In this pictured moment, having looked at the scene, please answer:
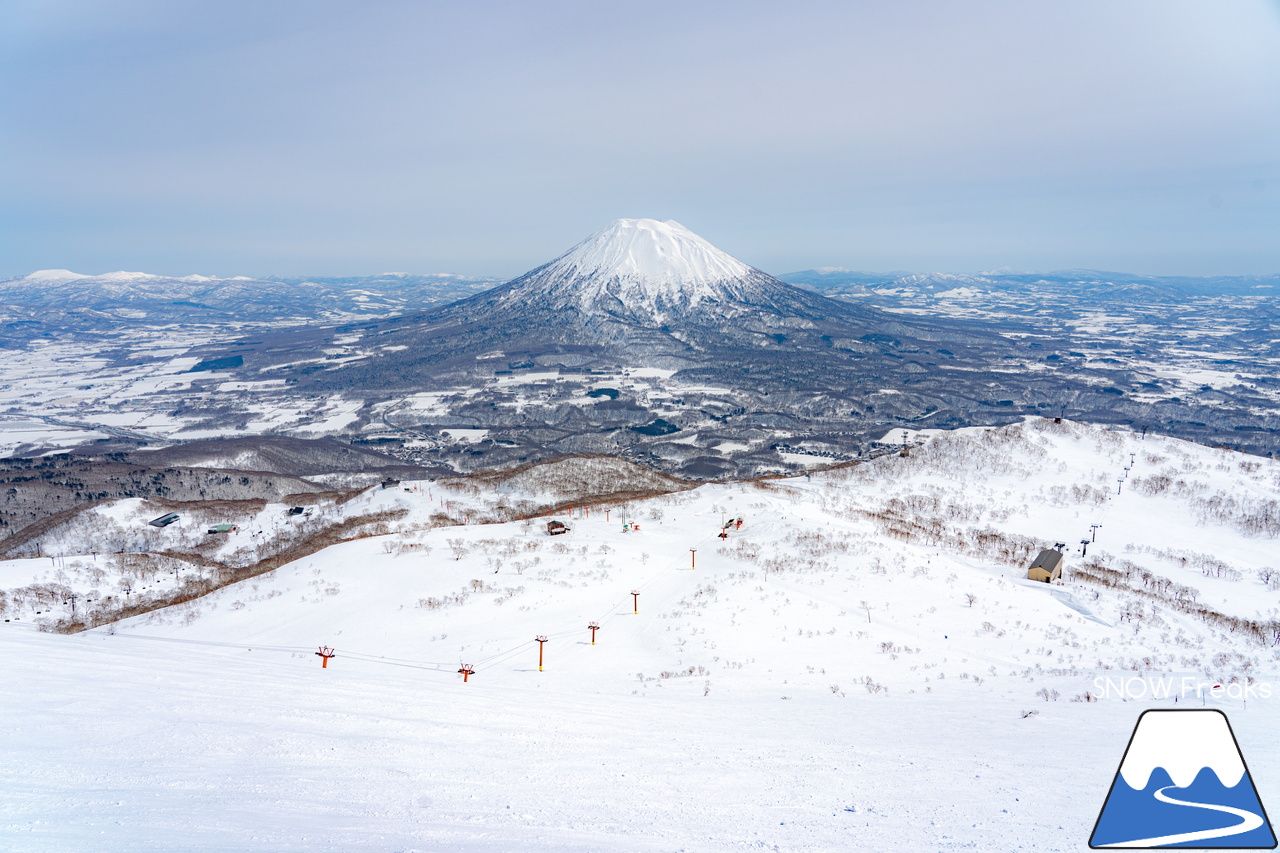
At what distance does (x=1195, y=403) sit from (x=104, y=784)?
590 feet

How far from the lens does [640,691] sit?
1474cm

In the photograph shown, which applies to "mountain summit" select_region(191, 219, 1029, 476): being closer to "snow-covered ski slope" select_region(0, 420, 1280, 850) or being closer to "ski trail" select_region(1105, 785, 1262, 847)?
"snow-covered ski slope" select_region(0, 420, 1280, 850)

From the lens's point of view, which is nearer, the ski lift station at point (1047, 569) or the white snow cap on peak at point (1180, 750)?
the white snow cap on peak at point (1180, 750)

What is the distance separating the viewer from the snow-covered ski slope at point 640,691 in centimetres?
761

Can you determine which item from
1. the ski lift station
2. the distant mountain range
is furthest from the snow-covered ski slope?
the distant mountain range

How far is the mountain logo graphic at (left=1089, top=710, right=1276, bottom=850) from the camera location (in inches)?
239

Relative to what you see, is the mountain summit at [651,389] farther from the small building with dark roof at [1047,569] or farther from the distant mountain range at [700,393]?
the small building with dark roof at [1047,569]

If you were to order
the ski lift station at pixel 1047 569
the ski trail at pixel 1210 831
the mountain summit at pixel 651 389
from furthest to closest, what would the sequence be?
the mountain summit at pixel 651 389, the ski lift station at pixel 1047 569, the ski trail at pixel 1210 831

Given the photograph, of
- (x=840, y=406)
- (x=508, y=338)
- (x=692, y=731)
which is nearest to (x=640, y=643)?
Answer: (x=692, y=731)

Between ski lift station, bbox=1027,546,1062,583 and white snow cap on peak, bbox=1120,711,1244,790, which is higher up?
white snow cap on peak, bbox=1120,711,1244,790

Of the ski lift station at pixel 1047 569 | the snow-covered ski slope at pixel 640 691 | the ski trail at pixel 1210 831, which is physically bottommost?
the ski lift station at pixel 1047 569

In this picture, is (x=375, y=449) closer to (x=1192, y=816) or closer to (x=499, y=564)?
(x=499, y=564)

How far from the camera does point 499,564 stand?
25.6 metres

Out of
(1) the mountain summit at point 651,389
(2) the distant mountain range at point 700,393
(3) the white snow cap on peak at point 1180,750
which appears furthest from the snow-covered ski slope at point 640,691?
(1) the mountain summit at point 651,389
